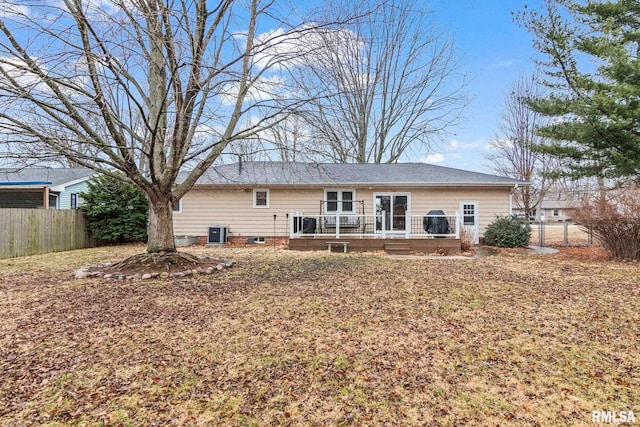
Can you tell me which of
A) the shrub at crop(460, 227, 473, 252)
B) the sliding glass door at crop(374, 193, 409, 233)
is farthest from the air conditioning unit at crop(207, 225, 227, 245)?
the shrub at crop(460, 227, 473, 252)

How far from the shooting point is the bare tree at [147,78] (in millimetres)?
5641

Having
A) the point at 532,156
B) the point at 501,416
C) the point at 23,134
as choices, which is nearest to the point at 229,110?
the point at 23,134

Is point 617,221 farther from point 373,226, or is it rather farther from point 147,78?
point 147,78

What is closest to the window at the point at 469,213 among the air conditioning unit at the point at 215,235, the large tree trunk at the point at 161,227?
the air conditioning unit at the point at 215,235

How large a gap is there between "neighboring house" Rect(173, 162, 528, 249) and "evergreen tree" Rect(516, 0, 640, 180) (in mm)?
2590

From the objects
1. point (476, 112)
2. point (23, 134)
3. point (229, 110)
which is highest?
point (476, 112)

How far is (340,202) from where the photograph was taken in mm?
13383

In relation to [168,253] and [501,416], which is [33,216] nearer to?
[168,253]

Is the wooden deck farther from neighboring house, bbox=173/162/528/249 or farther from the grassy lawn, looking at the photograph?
the grassy lawn

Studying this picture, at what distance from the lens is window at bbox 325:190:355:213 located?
44.0 ft

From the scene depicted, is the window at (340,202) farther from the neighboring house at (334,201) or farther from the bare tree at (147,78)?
the bare tree at (147,78)

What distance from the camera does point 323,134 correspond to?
25.0ft

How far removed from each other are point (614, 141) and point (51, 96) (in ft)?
44.9

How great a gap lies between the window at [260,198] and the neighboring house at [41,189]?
7.50m
